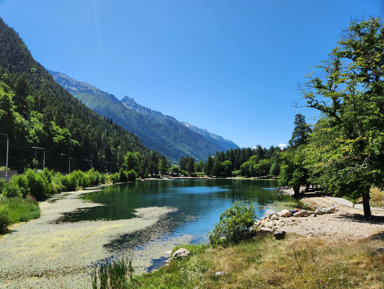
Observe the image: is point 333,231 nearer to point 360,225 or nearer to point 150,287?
point 360,225

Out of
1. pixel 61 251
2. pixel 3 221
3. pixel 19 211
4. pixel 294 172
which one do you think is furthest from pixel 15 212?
pixel 294 172

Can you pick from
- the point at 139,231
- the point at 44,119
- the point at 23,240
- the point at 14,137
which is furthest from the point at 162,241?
the point at 44,119

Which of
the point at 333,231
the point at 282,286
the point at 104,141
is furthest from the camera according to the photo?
the point at 104,141

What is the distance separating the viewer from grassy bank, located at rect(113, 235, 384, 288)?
9.63m

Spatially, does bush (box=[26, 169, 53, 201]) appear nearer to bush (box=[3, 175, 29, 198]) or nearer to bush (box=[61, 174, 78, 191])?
bush (box=[3, 175, 29, 198])

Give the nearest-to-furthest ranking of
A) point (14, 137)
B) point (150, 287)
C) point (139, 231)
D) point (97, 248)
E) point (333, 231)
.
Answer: point (150, 287) → point (333, 231) → point (97, 248) → point (139, 231) → point (14, 137)

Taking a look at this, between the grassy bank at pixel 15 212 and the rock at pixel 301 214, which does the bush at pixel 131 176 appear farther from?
the rock at pixel 301 214

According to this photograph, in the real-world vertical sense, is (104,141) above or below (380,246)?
above

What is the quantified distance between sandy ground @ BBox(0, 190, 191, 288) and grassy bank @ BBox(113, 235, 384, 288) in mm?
4408

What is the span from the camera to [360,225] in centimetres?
1948

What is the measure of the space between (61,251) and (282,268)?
17570 mm

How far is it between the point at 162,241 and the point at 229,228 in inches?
303

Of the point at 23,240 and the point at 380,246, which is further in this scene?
the point at 23,240

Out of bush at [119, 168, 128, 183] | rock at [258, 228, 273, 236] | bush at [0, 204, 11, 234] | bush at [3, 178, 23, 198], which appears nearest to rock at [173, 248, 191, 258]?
rock at [258, 228, 273, 236]
